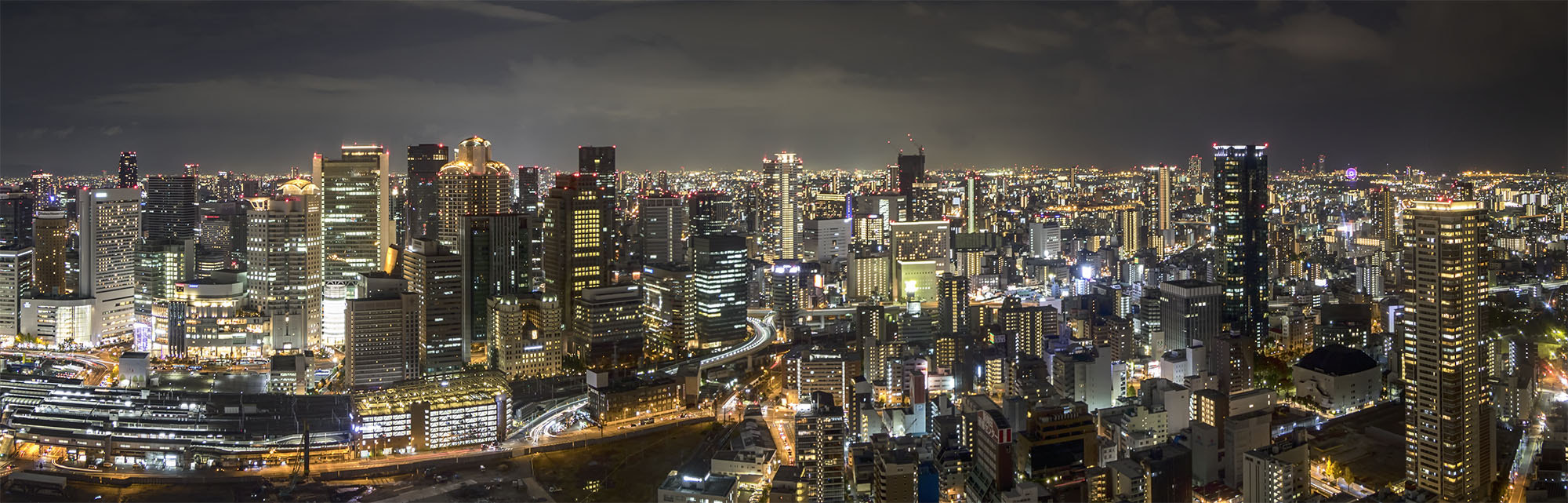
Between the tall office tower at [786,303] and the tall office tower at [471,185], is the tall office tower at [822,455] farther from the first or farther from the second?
the tall office tower at [471,185]

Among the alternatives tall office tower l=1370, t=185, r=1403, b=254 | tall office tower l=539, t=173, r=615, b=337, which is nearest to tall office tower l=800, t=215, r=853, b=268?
tall office tower l=539, t=173, r=615, b=337

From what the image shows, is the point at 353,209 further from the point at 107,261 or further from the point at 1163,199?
the point at 1163,199

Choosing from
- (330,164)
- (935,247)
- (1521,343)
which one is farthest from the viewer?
(935,247)

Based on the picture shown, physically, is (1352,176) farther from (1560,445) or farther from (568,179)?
(568,179)

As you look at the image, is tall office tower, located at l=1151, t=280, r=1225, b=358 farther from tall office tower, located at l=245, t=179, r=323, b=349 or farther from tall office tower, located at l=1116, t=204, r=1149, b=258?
tall office tower, located at l=245, t=179, r=323, b=349

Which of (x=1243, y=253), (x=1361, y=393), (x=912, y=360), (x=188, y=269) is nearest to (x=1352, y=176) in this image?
(x=1243, y=253)

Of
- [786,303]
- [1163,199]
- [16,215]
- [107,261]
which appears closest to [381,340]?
[107,261]

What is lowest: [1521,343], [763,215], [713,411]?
[713,411]
